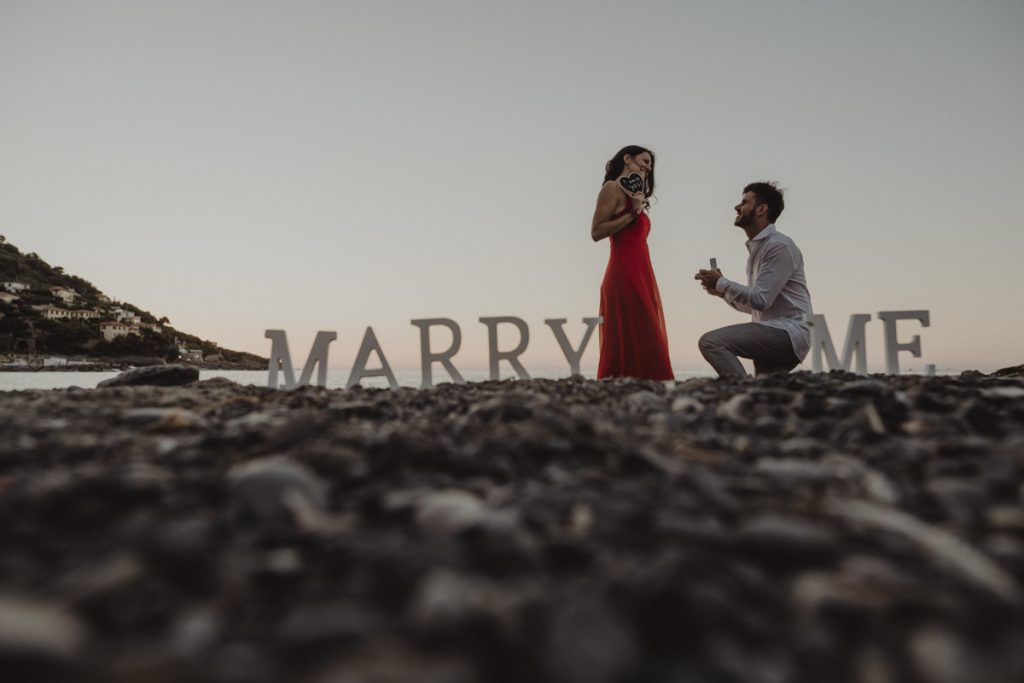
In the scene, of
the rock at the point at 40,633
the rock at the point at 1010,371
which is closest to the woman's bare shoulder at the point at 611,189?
the rock at the point at 1010,371

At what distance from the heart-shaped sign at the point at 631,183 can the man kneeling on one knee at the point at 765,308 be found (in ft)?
4.08

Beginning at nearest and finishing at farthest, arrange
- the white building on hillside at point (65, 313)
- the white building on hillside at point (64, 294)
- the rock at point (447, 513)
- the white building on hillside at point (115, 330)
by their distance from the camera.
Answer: the rock at point (447, 513) → the white building on hillside at point (115, 330) → the white building on hillside at point (65, 313) → the white building on hillside at point (64, 294)

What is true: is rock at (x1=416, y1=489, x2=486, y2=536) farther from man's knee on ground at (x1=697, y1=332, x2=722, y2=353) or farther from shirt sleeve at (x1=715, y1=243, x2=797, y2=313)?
shirt sleeve at (x1=715, y1=243, x2=797, y2=313)

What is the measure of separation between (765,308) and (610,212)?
2.05m

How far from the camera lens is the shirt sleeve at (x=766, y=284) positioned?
6.11m

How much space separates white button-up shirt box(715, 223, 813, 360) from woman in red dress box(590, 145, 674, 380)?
2.89 feet

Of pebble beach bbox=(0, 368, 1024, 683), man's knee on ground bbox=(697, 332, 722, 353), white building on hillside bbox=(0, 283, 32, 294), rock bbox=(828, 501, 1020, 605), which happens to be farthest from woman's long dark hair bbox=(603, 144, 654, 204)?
white building on hillside bbox=(0, 283, 32, 294)

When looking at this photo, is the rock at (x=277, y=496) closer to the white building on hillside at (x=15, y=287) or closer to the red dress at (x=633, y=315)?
the red dress at (x=633, y=315)

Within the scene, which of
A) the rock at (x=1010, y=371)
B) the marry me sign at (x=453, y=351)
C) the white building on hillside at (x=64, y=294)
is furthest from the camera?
the white building on hillside at (x=64, y=294)

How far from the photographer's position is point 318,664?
37.4 inches

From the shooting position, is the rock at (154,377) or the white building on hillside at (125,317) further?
the white building on hillside at (125,317)

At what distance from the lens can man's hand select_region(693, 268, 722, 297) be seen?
6309 mm

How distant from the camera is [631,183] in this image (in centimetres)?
665

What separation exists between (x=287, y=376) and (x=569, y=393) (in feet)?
10.3
